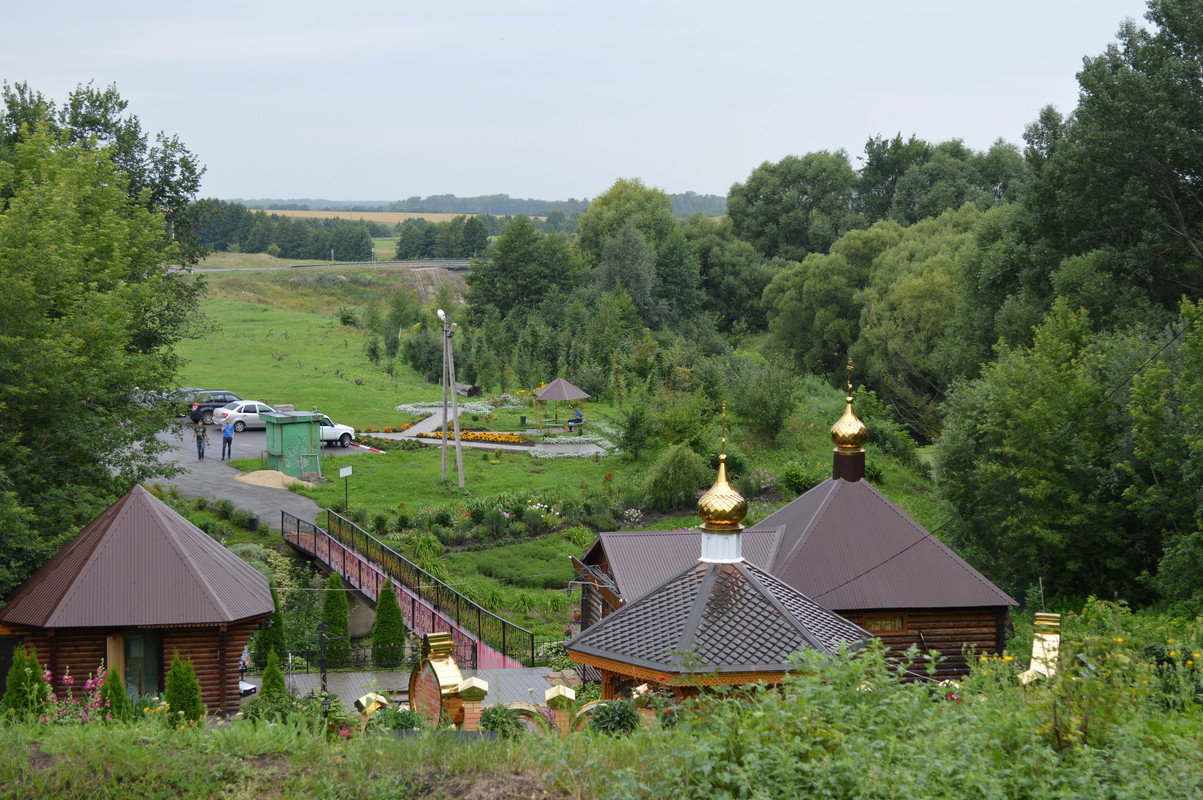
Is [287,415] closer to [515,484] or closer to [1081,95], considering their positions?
[515,484]

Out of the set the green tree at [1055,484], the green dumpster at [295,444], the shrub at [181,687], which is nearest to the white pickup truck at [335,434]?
the green dumpster at [295,444]

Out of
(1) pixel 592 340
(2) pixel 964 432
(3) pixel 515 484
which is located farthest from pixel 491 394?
(2) pixel 964 432

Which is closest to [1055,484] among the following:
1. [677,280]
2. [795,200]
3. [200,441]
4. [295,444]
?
[295,444]

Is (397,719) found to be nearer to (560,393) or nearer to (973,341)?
(973,341)

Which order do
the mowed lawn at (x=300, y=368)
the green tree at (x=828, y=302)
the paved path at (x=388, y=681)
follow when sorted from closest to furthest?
the paved path at (x=388, y=681) < the mowed lawn at (x=300, y=368) < the green tree at (x=828, y=302)

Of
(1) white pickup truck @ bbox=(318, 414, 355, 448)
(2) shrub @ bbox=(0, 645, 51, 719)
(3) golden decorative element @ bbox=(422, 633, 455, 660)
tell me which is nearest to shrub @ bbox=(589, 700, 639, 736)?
(3) golden decorative element @ bbox=(422, 633, 455, 660)

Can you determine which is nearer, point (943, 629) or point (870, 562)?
point (943, 629)

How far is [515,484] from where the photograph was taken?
28.7 m

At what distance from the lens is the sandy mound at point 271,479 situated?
1054 inches

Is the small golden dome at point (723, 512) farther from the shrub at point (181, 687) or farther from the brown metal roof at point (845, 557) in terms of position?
the shrub at point (181, 687)

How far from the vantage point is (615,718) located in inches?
303

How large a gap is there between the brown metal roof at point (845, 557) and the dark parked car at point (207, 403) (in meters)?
22.8

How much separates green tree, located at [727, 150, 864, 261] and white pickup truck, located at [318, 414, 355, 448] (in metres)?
40.5

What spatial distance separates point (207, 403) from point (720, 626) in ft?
95.4
